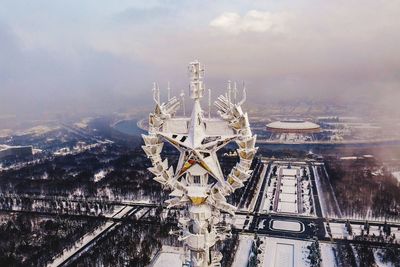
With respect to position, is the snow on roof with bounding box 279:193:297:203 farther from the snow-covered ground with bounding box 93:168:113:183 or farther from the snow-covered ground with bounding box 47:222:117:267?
the snow-covered ground with bounding box 93:168:113:183

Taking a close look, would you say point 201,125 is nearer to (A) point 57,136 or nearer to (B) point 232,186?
(B) point 232,186

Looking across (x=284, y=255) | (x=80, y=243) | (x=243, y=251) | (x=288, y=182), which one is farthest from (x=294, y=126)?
(x=80, y=243)

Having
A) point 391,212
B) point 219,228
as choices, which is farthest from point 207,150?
point 391,212

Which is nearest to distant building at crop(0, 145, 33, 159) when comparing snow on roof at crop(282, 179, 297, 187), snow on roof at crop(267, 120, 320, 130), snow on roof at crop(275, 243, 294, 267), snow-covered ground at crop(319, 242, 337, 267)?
snow on roof at crop(282, 179, 297, 187)

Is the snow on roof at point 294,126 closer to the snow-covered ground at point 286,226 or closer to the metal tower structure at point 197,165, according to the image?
the snow-covered ground at point 286,226

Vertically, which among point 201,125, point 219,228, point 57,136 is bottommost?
point 57,136

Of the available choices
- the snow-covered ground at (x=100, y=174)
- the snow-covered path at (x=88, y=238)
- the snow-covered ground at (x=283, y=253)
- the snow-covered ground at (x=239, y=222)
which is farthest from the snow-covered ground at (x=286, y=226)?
the snow-covered ground at (x=100, y=174)
